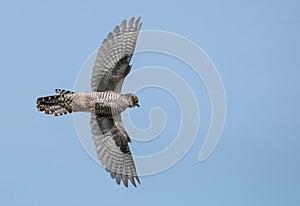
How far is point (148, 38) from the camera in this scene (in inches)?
284

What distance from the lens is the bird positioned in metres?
6.90

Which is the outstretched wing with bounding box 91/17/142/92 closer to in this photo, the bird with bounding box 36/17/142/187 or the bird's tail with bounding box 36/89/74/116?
the bird with bounding box 36/17/142/187

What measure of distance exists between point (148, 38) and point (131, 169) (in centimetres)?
160

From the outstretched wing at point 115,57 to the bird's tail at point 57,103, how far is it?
1.14 feet

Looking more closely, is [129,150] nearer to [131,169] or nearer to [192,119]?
[131,169]

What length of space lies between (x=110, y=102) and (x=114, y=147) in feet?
2.35

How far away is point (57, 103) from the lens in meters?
6.95

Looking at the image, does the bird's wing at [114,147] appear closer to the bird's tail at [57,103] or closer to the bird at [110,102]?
the bird at [110,102]

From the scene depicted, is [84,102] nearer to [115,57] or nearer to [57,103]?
[57,103]

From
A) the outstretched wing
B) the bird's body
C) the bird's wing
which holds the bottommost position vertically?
the bird's wing

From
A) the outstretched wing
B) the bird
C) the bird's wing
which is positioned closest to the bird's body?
the bird

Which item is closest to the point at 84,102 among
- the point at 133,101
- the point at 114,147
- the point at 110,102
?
the point at 110,102

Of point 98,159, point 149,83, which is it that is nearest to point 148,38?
point 149,83

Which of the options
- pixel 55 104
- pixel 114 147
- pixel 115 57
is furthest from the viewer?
pixel 114 147
